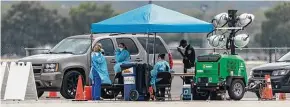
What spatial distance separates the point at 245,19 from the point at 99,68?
3.97m

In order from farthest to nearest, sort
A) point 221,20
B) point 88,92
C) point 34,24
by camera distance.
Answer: point 34,24 < point 221,20 < point 88,92

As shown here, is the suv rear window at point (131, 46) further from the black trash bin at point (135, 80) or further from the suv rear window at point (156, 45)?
the black trash bin at point (135, 80)

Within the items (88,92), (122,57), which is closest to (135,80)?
(122,57)

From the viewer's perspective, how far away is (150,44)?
23.4 meters

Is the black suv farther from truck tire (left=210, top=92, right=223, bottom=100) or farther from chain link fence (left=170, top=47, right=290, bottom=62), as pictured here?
chain link fence (left=170, top=47, right=290, bottom=62)

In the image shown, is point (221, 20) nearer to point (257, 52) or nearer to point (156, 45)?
point (156, 45)

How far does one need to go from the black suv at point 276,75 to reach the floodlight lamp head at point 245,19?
163 centimetres

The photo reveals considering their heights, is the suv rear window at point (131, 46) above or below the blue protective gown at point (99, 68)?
above

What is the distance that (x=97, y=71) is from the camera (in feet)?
68.0

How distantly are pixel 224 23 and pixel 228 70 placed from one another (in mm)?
1589

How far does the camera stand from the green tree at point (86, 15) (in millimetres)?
82125

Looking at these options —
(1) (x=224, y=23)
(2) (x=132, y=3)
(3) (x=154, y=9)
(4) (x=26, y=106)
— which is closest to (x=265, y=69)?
(1) (x=224, y=23)

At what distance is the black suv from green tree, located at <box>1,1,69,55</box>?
47.4 m

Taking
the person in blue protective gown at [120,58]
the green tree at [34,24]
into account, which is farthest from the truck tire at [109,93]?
the green tree at [34,24]
